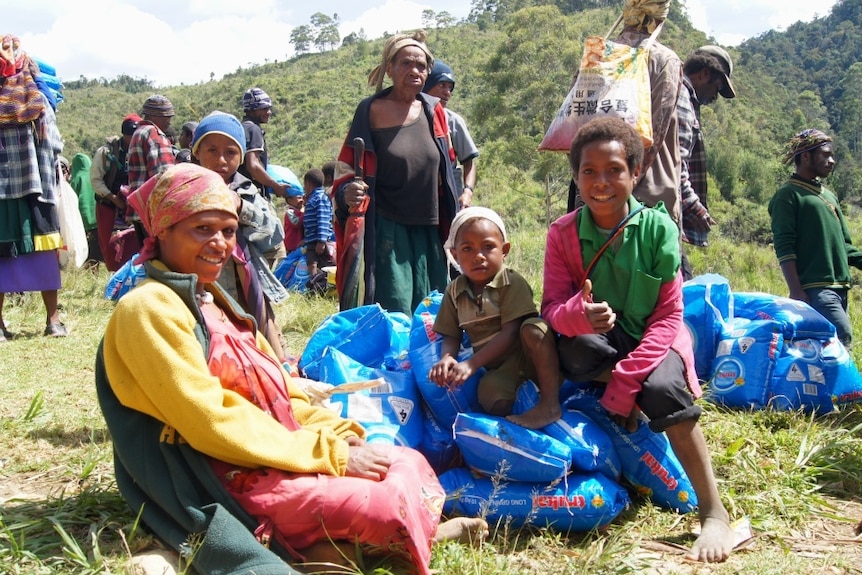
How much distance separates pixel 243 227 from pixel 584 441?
1.78 metres

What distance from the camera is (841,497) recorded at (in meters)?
3.05

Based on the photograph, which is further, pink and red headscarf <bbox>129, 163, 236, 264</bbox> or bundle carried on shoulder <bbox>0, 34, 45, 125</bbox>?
bundle carried on shoulder <bbox>0, 34, 45, 125</bbox>

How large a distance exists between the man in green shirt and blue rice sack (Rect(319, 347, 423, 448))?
271cm

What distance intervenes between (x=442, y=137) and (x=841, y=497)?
8.74 feet

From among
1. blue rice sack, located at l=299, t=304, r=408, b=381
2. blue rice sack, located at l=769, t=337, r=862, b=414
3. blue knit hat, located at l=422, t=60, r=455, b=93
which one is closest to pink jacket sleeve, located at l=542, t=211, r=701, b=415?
blue rice sack, located at l=299, t=304, r=408, b=381

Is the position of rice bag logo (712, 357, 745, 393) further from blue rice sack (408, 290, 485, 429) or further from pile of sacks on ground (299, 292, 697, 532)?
blue rice sack (408, 290, 485, 429)

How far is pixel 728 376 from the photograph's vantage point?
3799 millimetres

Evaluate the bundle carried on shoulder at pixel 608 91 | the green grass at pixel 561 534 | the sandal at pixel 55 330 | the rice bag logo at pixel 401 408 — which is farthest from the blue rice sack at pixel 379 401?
the sandal at pixel 55 330

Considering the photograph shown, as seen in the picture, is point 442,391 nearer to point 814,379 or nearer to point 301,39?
point 814,379

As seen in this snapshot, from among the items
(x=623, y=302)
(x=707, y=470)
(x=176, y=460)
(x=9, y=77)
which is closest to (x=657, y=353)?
(x=623, y=302)

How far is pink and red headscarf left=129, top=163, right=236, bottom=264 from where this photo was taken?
2.29m

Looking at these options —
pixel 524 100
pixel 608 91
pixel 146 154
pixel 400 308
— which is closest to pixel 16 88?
pixel 146 154

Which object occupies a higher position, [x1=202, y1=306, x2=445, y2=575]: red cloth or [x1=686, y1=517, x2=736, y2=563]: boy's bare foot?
[x1=202, y1=306, x2=445, y2=575]: red cloth

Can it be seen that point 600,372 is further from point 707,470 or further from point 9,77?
point 9,77
